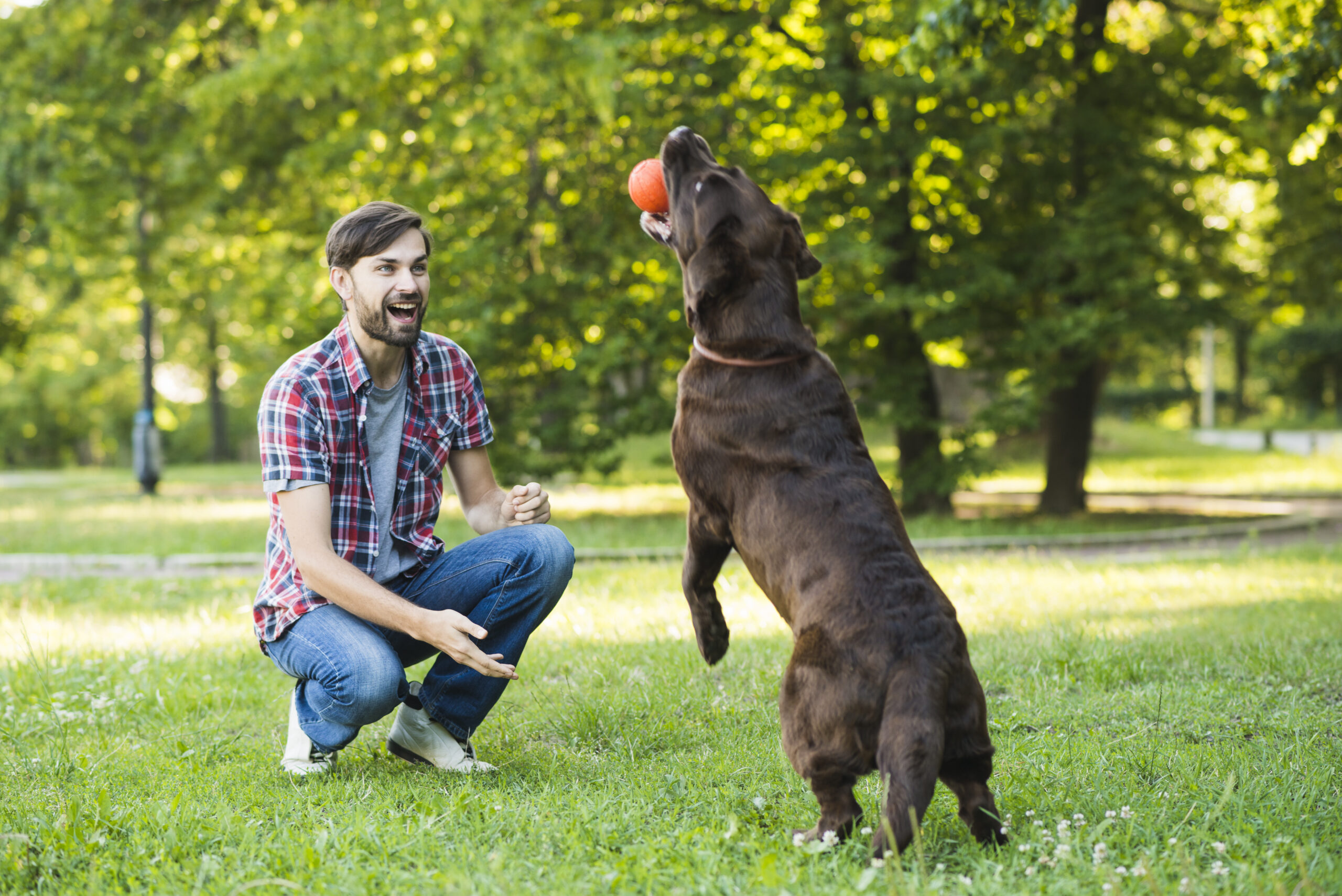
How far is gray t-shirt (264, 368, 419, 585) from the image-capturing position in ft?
12.4

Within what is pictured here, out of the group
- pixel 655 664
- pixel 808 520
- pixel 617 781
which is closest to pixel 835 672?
pixel 808 520

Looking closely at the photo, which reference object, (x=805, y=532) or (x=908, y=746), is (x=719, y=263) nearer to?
(x=805, y=532)

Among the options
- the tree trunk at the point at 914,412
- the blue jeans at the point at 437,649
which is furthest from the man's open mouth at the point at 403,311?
the tree trunk at the point at 914,412

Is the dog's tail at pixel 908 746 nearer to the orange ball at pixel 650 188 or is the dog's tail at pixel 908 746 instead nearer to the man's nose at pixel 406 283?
the orange ball at pixel 650 188

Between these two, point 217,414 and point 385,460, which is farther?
point 217,414

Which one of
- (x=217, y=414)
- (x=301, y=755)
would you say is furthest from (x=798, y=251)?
(x=217, y=414)

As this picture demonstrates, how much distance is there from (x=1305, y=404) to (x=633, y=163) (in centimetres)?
3504

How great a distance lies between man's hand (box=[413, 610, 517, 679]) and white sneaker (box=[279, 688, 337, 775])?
74 cm

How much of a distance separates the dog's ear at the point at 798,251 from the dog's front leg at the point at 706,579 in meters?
0.80

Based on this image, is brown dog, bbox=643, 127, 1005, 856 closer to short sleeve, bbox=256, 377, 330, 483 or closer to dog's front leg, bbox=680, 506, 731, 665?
dog's front leg, bbox=680, 506, 731, 665

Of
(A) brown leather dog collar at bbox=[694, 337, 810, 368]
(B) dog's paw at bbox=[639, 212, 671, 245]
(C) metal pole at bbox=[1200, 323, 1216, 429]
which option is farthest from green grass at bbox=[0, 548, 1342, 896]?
(C) metal pole at bbox=[1200, 323, 1216, 429]

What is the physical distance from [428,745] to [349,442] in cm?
106

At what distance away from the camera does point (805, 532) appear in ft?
9.59

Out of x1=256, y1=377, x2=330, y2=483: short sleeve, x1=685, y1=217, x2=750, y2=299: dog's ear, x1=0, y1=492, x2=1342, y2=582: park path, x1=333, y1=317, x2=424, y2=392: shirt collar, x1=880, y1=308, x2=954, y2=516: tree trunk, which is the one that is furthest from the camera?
x1=880, y1=308, x2=954, y2=516: tree trunk
